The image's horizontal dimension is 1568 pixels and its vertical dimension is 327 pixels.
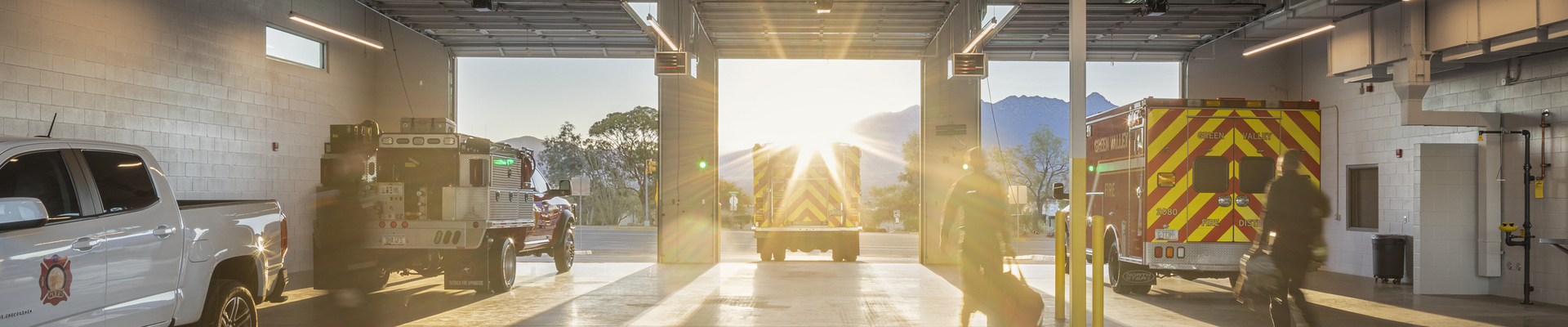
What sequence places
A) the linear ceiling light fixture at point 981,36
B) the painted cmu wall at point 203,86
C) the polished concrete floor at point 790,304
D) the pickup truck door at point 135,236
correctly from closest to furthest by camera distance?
the pickup truck door at point 135,236 < the polished concrete floor at point 790,304 < the painted cmu wall at point 203,86 < the linear ceiling light fixture at point 981,36

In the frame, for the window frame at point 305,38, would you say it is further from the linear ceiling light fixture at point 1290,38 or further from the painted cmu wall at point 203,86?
the linear ceiling light fixture at point 1290,38

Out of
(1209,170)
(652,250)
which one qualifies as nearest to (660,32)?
(1209,170)

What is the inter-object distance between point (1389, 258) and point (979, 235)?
33.4ft

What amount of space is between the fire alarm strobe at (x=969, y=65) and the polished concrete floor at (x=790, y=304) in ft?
11.0

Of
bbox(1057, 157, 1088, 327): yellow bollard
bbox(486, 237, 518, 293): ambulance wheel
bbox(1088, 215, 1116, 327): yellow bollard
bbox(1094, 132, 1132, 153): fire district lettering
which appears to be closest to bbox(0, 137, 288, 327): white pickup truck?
bbox(486, 237, 518, 293): ambulance wheel

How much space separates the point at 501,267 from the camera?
10.8 meters

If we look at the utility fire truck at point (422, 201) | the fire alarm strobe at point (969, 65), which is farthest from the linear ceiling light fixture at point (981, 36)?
the utility fire truck at point (422, 201)

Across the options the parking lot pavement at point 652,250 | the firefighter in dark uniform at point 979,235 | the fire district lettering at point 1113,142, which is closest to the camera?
the firefighter in dark uniform at point 979,235

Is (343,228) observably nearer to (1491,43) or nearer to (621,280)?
(621,280)

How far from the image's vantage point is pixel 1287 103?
9805 mm

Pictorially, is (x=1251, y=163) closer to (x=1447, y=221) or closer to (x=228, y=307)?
(x=1447, y=221)

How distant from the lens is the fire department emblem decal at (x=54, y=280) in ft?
13.8

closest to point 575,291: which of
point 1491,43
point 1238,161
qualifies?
point 1238,161

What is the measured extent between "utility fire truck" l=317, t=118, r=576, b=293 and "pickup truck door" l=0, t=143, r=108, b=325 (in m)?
5.63
